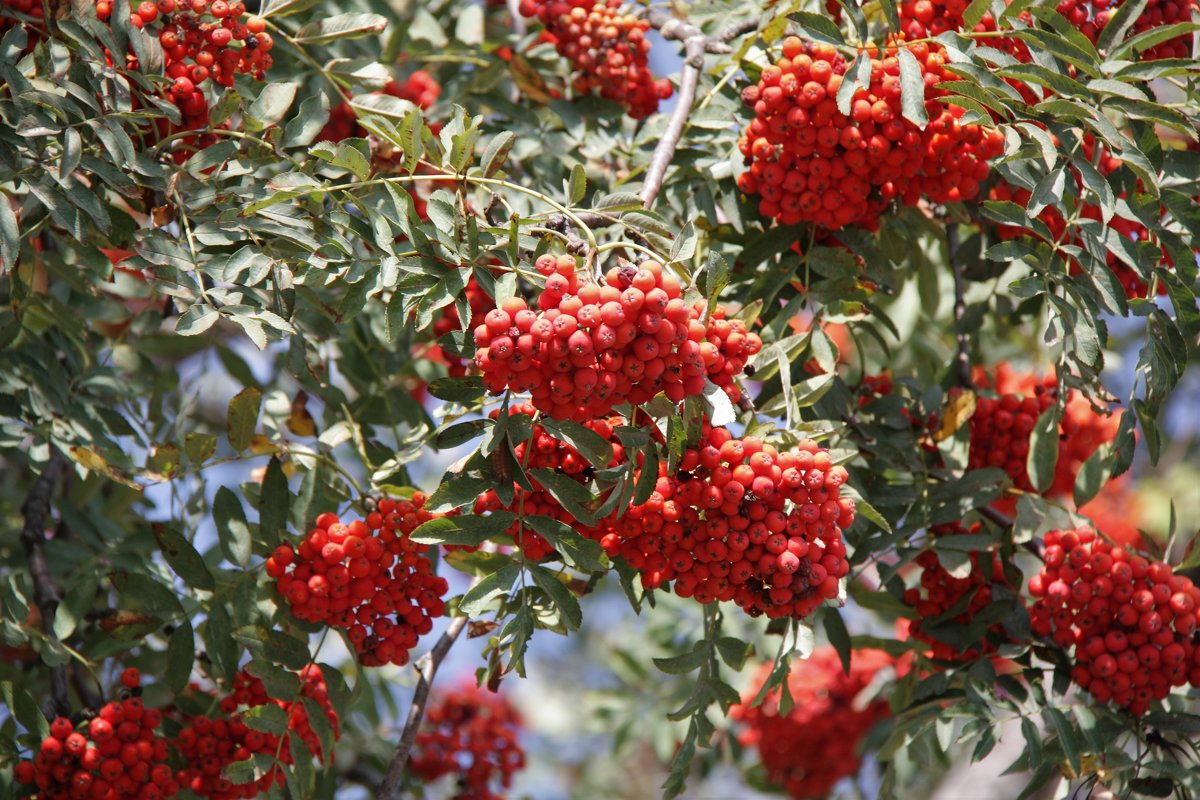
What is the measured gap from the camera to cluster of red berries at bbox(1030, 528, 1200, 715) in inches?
109

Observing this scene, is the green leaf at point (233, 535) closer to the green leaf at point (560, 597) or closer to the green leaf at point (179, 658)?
the green leaf at point (179, 658)

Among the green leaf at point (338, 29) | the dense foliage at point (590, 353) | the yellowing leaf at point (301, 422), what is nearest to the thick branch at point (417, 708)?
the dense foliage at point (590, 353)

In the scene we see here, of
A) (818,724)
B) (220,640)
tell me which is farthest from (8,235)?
(818,724)

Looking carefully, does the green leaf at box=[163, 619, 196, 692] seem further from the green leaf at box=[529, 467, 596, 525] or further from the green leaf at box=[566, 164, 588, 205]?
the green leaf at box=[566, 164, 588, 205]

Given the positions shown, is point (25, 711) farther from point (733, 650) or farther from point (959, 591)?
point (959, 591)

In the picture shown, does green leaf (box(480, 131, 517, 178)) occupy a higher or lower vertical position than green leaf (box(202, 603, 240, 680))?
higher

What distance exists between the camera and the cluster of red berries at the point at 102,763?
8.81 feet

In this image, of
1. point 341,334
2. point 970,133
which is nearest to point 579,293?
point 970,133

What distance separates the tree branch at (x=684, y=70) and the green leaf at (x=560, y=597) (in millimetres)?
826

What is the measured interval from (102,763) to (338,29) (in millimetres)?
1898

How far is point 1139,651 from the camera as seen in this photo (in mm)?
2762

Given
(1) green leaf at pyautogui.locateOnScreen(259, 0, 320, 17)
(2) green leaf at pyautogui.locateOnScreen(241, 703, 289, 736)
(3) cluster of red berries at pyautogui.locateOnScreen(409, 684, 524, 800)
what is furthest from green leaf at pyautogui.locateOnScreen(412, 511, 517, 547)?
(3) cluster of red berries at pyautogui.locateOnScreen(409, 684, 524, 800)

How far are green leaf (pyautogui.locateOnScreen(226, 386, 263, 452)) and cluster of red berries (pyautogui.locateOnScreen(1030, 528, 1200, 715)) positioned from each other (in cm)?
200

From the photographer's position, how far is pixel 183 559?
110 inches
